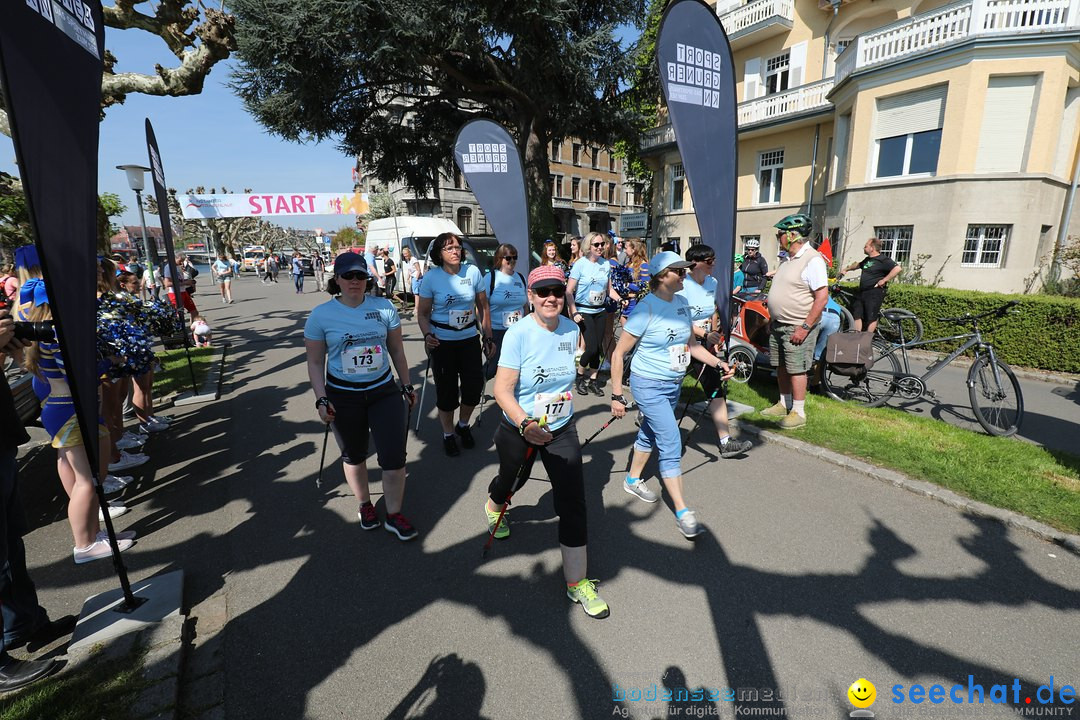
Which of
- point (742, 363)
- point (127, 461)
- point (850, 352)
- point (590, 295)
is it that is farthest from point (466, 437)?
point (850, 352)

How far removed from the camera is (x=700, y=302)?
4.79 m

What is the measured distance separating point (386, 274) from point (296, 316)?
3.12 m

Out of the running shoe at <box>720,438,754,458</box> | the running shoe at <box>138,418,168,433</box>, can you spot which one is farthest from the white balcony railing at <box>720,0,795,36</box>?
the running shoe at <box>138,418,168,433</box>

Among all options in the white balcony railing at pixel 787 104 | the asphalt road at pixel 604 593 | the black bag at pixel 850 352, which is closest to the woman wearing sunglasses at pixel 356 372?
the asphalt road at pixel 604 593

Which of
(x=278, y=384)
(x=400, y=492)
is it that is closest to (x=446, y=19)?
(x=278, y=384)

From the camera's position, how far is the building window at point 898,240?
14.4 m

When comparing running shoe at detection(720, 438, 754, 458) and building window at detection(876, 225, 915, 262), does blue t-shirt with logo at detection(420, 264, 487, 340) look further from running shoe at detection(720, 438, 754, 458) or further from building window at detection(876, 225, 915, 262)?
building window at detection(876, 225, 915, 262)

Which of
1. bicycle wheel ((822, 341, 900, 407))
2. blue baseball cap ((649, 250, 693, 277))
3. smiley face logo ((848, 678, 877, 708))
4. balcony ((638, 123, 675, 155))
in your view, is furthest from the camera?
balcony ((638, 123, 675, 155))

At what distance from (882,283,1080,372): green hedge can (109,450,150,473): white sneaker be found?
11361 millimetres

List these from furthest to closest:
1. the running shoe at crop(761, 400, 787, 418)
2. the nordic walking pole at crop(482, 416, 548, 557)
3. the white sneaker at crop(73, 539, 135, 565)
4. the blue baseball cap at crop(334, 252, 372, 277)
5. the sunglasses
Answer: the running shoe at crop(761, 400, 787, 418) < the white sneaker at crop(73, 539, 135, 565) < the blue baseball cap at crop(334, 252, 372, 277) < the nordic walking pole at crop(482, 416, 548, 557) < the sunglasses

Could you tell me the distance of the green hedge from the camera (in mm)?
8219

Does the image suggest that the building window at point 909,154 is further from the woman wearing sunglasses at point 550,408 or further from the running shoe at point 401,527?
the running shoe at point 401,527

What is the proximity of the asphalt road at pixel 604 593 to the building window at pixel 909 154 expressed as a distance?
1432cm

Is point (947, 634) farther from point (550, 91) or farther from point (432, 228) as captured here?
point (432, 228)
